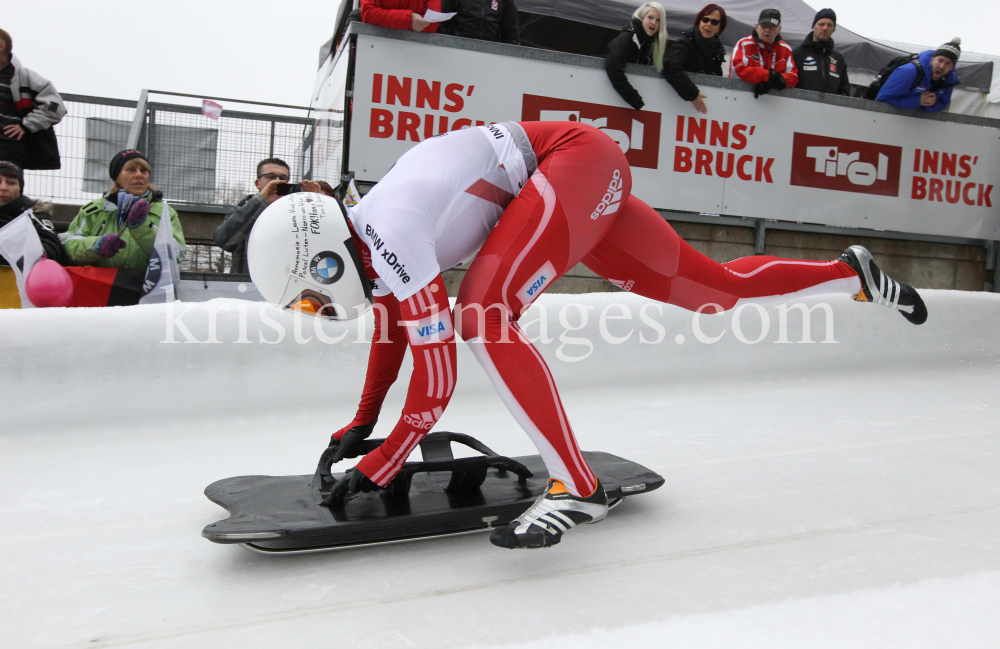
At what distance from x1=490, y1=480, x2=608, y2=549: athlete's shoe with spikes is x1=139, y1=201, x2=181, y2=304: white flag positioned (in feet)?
9.37

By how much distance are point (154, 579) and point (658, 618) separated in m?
1.07

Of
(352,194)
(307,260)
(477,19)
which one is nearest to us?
(307,260)

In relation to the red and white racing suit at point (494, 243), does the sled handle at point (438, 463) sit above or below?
below

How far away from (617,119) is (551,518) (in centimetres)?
382

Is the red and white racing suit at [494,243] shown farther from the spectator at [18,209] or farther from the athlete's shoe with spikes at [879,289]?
the spectator at [18,209]

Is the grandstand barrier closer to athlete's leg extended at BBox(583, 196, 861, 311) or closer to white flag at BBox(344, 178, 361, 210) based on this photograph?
white flag at BBox(344, 178, 361, 210)

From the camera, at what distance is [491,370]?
1.62 meters

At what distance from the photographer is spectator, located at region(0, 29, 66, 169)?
4250mm

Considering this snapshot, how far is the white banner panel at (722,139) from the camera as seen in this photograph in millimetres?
4484

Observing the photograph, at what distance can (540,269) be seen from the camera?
169 centimetres

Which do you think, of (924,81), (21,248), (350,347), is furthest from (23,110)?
(924,81)

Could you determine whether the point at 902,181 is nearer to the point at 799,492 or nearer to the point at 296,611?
the point at 799,492

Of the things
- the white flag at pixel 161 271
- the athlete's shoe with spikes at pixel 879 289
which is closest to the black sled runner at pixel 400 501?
the athlete's shoe with spikes at pixel 879 289

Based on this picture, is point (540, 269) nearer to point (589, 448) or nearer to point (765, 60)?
point (589, 448)
